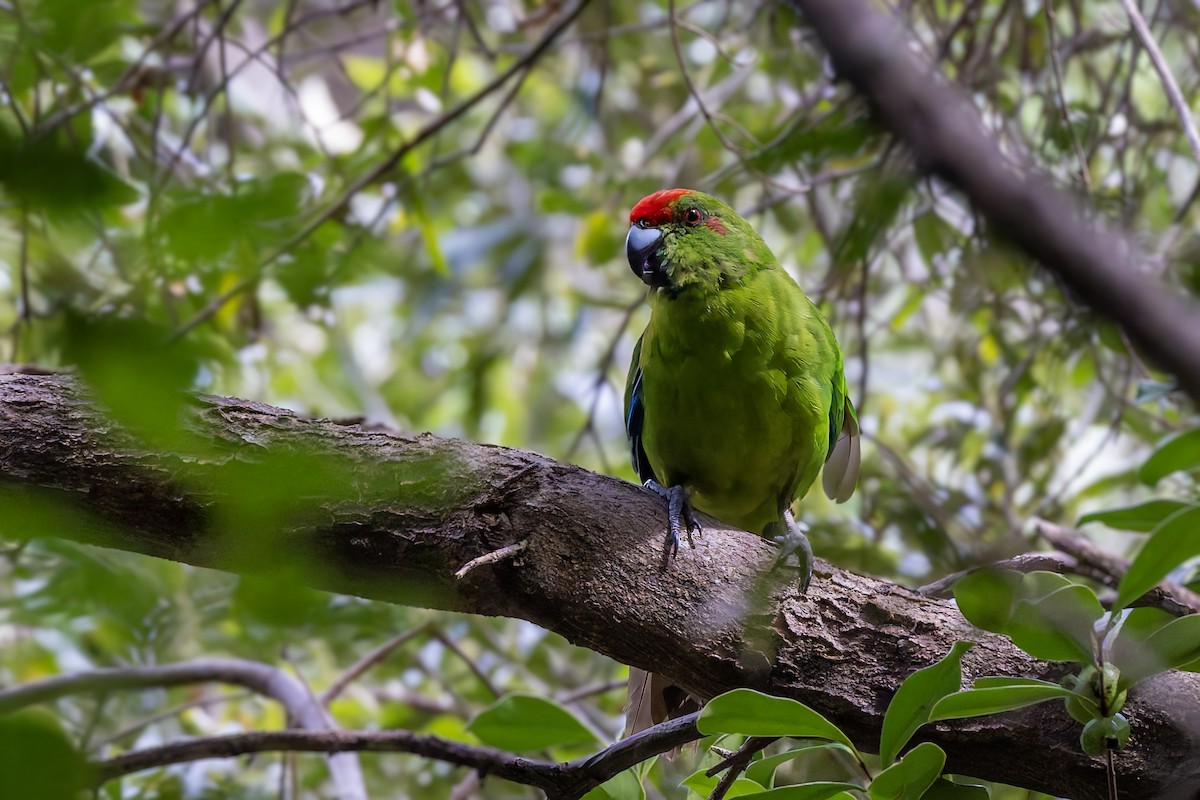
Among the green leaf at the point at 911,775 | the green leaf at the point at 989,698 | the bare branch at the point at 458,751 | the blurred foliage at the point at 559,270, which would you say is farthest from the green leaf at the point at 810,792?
the blurred foliage at the point at 559,270

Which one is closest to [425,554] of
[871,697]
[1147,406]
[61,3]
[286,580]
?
[871,697]

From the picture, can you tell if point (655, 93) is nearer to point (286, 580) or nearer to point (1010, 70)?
point (1010, 70)

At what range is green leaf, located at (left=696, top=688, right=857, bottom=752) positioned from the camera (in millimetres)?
1292

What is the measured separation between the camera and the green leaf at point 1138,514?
4.75 feet

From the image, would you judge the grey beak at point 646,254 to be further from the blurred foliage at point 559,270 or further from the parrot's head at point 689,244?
the blurred foliage at point 559,270

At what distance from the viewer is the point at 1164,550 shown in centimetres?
117

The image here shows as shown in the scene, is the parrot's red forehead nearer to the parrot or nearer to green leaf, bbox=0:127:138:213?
the parrot

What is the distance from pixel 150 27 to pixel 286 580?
300 centimetres

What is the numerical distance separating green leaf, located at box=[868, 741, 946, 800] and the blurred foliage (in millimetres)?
369

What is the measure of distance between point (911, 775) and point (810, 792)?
13 cm

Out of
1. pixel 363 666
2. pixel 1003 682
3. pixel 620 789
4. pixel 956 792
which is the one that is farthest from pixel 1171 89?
pixel 363 666

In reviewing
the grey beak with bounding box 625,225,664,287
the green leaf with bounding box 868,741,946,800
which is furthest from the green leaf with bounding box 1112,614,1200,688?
the grey beak with bounding box 625,225,664,287

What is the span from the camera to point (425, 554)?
1.60 metres

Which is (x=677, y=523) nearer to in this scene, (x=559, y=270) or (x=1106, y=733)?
(x=1106, y=733)
